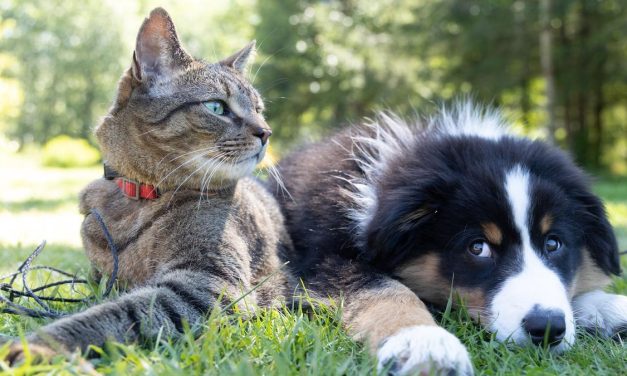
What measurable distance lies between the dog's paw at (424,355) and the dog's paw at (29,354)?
1204mm

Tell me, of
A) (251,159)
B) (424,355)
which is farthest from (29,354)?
(251,159)

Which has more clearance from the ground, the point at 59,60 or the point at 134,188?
the point at 59,60

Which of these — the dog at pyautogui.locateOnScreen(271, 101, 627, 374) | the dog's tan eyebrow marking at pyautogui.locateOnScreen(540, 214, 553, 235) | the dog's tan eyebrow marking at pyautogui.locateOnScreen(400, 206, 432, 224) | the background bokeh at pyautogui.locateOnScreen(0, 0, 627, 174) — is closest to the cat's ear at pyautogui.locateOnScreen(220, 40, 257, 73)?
the dog at pyautogui.locateOnScreen(271, 101, 627, 374)

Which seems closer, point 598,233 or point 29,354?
point 29,354

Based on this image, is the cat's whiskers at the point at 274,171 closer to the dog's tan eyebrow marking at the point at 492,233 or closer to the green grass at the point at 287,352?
the green grass at the point at 287,352

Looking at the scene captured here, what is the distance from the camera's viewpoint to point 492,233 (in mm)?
2947

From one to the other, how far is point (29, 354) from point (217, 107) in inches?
64.5

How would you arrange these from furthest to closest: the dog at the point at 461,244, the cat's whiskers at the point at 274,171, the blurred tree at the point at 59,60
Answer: the blurred tree at the point at 59,60 → the cat's whiskers at the point at 274,171 → the dog at the point at 461,244

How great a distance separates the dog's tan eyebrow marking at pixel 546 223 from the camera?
2.98m

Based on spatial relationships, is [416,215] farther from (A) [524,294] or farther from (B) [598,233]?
(B) [598,233]

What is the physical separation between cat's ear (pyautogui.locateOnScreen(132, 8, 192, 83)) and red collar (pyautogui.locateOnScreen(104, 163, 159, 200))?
55 cm

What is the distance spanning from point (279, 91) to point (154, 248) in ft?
63.7

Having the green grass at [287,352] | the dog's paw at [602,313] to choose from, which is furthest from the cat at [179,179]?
the dog's paw at [602,313]

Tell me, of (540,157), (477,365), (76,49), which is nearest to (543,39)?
(540,157)
